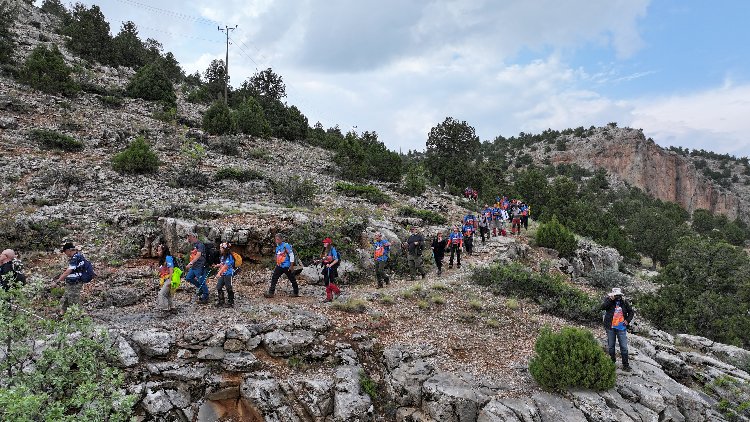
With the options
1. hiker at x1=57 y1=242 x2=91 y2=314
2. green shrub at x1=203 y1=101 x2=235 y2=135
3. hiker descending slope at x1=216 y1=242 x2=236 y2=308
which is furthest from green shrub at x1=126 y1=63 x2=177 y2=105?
hiker at x1=57 y1=242 x2=91 y2=314

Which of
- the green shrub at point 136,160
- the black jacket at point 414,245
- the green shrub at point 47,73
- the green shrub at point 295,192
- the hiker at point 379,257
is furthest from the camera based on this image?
the green shrub at point 47,73

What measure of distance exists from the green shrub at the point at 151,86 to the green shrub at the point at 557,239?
1161 inches

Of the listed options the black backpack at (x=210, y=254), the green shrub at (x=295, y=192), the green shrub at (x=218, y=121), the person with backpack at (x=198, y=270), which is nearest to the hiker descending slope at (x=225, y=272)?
the person with backpack at (x=198, y=270)

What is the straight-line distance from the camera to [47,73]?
2698 centimetres

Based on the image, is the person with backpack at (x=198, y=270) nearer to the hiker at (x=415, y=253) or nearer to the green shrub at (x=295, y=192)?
the hiker at (x=415, y=253)

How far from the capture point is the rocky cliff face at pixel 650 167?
85.8 meters

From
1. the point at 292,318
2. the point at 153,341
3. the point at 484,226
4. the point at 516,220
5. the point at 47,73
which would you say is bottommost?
the point at 153,341

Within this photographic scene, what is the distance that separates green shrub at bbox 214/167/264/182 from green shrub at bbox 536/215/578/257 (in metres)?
15.7

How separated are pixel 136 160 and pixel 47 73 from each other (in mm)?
12764

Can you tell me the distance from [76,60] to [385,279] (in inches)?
1360

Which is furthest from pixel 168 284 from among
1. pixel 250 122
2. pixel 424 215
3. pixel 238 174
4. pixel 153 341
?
pixel 250 122

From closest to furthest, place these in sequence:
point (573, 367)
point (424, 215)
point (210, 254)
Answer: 1. point (573, 367)
2. point (210, 254)
3. point (424, 215)

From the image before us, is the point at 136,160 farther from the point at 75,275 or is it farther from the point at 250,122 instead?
the point at 250,122

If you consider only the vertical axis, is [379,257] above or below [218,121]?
below
